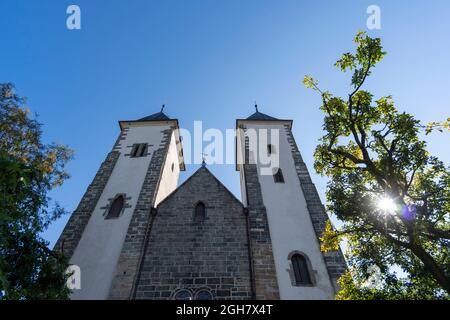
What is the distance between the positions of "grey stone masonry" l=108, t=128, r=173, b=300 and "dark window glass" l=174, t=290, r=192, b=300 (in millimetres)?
1634

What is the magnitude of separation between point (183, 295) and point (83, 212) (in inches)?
260

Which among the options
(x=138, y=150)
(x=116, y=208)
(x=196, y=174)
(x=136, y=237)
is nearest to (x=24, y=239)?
(x=136, y=237)

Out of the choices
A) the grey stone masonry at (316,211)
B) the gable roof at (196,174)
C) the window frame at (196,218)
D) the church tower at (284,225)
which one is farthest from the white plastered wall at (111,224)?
the grey stone masonry at (316,211)

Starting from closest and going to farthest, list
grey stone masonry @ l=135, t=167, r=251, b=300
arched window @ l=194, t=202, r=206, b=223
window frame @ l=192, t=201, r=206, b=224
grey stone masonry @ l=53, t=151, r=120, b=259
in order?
grey stone masonry @ l=135, t=167, r=251, b=300 < grey stone masonry @ l=53, t=151, r=120, b=259 < window frame @ l=192, t=201, r=206, b=224 < arched window @ l=194, t=202, r=206, b=223

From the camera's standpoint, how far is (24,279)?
6.75 metres

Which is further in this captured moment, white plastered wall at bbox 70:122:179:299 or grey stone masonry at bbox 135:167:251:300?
white plastered wall at bbox 70:122:179:299

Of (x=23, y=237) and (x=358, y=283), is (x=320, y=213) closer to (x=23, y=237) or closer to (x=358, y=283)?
(x=358, y=283)

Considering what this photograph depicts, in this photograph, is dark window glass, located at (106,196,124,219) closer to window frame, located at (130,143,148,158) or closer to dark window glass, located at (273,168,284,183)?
window frame, located at (130,143,148,158)

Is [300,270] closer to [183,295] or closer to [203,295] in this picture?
[203,295]

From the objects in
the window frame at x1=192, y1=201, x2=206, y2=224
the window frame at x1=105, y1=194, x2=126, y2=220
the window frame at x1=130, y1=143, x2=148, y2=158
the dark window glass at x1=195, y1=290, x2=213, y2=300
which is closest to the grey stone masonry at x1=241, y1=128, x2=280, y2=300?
the dark window glass at x1=195, y1=290, x2=213, y2=300

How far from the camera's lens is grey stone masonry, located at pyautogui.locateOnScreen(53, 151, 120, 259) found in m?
11.8

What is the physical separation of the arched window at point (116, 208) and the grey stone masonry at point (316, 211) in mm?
9191
